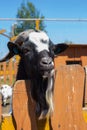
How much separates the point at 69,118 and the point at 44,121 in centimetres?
24

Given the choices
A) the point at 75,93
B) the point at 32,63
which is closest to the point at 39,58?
the point at 32,63

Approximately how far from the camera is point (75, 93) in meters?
3.27

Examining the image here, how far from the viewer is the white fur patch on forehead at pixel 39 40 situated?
12.3 feet

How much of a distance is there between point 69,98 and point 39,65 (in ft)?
1.39

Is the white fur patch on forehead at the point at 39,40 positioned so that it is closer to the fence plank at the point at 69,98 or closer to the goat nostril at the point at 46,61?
the goat nostril at the point at 46,61

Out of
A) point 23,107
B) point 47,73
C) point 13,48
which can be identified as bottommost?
point 23,107

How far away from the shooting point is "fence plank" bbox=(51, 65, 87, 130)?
3.21 metres

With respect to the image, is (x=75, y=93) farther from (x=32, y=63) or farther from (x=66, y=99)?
(x=32, y=63)

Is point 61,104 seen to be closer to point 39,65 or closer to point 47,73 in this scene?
point 47,73

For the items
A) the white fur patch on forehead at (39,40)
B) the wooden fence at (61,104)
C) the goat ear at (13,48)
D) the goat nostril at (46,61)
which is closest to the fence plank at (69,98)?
the wooden fence at (61,104)

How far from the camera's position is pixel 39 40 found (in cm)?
390

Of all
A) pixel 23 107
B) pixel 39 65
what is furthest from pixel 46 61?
pixel 23 107

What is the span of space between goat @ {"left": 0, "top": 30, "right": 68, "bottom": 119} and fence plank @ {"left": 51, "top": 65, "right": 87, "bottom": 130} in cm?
6

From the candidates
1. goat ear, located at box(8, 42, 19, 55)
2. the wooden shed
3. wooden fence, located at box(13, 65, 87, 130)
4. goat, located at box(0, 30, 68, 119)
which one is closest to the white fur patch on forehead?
goat, located at box(0, 30, 68, 119)
